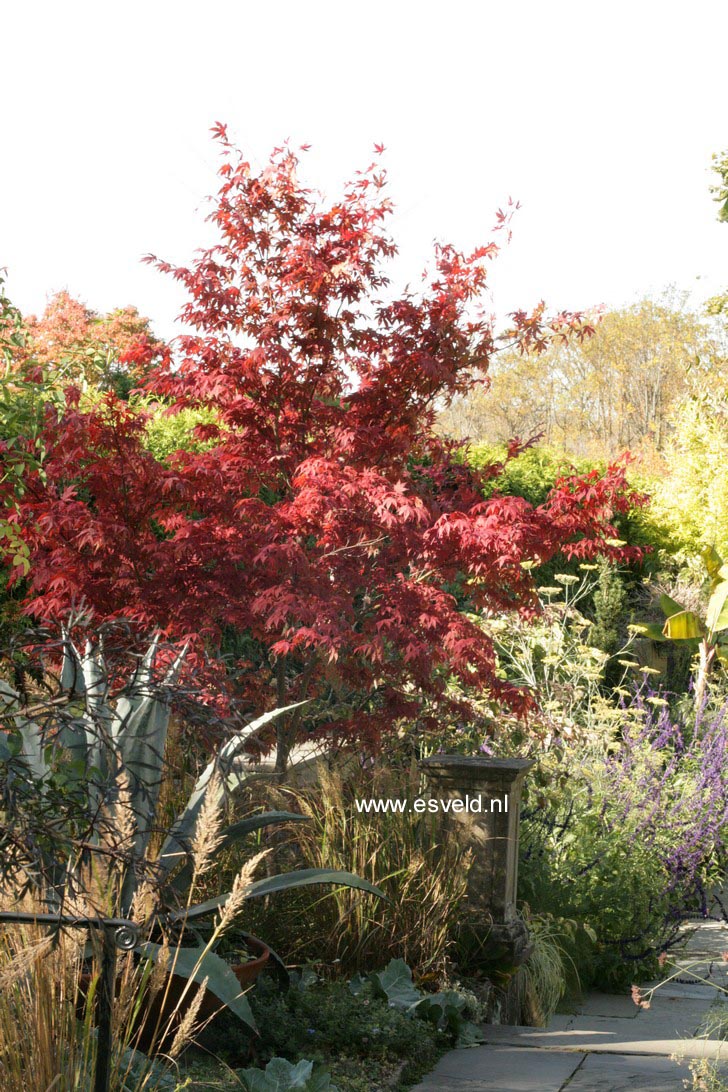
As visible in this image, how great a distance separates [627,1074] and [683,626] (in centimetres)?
743

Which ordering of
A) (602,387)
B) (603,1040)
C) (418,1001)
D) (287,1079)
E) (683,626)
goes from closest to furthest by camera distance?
(287,1079) < (418,1001) < (603,1040) < (683,626) < (602,387)

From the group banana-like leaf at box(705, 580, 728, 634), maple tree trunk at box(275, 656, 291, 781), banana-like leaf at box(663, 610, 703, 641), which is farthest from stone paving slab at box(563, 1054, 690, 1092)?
banana-like leaf at box(663, 610, 703, 641)

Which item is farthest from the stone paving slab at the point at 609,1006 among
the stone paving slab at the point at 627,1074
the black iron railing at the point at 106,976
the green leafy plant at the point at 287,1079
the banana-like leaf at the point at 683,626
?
the banana-like leaf at the point at 683,626

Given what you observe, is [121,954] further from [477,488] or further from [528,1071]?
[477,488]

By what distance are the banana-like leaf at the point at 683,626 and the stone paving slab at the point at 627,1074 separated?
7073mm

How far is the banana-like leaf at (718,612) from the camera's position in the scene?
10570mm

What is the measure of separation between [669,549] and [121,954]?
11576mm

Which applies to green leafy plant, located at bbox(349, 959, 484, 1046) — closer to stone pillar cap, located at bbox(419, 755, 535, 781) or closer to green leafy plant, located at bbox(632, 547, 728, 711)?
stone pillar cap, located at bbox(419, 755, 535, 781)

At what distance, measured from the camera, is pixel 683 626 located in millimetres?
10922

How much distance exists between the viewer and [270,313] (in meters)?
5.57

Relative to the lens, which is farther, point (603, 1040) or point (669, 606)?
point (669, 606)

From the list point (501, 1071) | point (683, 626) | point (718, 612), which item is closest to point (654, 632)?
point (683, 626)

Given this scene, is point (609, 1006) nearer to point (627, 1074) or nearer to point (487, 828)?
point (487, 828)

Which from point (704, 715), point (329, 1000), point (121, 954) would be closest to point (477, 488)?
point (329, 1000)
